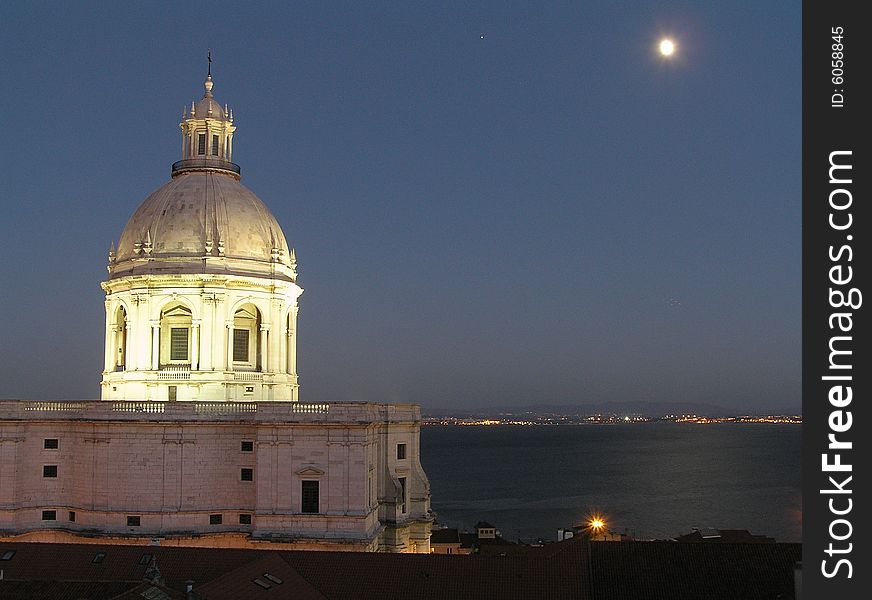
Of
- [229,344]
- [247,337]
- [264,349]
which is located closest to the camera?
[229,344]

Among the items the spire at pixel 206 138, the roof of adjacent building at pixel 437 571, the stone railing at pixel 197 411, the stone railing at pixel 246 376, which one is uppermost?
the spire at pixel 206 138

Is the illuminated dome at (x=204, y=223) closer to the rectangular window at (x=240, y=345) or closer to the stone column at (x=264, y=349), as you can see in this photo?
the stone column at (x=264, y=349)

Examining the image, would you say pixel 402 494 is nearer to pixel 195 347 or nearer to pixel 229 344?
pixel 229 344

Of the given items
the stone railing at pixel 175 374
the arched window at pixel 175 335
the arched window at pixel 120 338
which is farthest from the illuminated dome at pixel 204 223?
the stone railing at pixel 175 374

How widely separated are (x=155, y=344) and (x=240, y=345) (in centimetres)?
366

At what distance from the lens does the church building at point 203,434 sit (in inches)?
1625

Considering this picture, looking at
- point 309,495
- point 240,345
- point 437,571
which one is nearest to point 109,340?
point 240,345

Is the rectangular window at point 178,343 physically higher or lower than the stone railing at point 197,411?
higher

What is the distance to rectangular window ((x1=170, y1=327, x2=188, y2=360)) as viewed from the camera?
46750 mm

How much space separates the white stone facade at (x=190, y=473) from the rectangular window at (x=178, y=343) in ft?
16.6

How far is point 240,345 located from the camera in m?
47.7

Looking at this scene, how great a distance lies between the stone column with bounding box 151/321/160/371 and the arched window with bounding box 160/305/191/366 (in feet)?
2.08

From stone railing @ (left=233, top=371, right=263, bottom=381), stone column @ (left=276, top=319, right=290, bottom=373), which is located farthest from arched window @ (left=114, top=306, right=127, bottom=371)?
stone column @ (left=276, top=319, right=290, bottom=373)

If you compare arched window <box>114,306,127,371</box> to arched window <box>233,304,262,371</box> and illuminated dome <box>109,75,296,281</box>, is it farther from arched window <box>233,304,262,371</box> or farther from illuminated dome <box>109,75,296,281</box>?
arched window <box>233,304,262,371</box>
